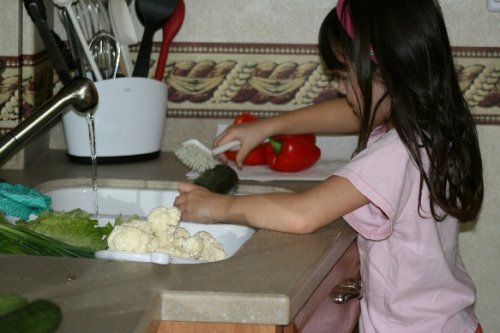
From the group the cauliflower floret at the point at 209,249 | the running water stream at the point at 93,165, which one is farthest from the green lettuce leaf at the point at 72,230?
the running water stream at the point at 93,165

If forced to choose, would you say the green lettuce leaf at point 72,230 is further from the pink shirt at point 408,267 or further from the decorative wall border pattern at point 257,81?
the decorative wall border pattern at point 257,81

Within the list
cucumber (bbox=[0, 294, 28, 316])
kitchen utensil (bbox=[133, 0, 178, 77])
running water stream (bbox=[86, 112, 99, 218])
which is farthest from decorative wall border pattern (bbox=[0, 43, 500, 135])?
cucumber (bbox=[0, 294, 28, 316])

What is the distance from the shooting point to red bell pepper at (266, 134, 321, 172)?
7.33 feet

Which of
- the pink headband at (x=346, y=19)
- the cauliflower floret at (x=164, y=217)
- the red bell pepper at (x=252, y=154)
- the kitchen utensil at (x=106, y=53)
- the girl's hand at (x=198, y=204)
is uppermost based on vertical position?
the pink headband at (x=346, y=19)

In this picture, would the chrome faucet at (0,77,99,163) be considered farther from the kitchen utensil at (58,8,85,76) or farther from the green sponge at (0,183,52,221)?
the kitchen utensil at (58,8,85,76)

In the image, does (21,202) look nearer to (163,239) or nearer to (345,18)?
(163,239)

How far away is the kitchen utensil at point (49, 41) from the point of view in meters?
2.10

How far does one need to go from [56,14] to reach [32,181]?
1.71ft

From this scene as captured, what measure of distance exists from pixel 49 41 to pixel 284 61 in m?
0.61

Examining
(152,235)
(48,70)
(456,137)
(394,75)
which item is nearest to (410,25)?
(394,75)

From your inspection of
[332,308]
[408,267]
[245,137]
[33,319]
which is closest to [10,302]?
[33,319]

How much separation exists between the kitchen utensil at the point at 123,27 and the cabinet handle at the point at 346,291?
29.8 inches

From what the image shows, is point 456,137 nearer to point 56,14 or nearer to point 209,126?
point 209,126

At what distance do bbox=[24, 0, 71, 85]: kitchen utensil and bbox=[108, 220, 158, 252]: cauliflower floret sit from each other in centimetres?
56
